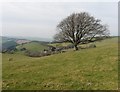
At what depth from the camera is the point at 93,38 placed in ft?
228

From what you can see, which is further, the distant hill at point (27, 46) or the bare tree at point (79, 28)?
the distant hill at point (27, 46)

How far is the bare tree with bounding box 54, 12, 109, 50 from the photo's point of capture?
213 feet

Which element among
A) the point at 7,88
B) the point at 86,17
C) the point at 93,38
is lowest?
the point at 7,88

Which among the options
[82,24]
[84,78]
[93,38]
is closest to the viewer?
[84,78]

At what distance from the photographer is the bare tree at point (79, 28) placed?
65.1m

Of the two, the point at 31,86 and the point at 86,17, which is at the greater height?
the point at 86,17

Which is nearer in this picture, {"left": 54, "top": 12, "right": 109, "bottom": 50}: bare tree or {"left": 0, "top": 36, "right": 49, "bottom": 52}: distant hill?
{"left": 54, "top": 12, "right": 109, "bottom": 50}: bare tree

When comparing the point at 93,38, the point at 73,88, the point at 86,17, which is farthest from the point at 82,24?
the point at 73,88

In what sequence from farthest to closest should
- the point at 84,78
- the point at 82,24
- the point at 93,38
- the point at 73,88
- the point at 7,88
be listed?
the point at 93,38 → the point at 82,24 → the point at 84,78 → the point at 7,88 → the point at 73,88

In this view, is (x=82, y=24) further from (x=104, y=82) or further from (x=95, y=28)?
(x=104, y=82)

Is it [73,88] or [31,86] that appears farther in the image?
[31,86]

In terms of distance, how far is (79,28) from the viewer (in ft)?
214

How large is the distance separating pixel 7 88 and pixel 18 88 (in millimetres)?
829

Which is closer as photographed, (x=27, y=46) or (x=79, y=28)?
(x=79, y=28)
